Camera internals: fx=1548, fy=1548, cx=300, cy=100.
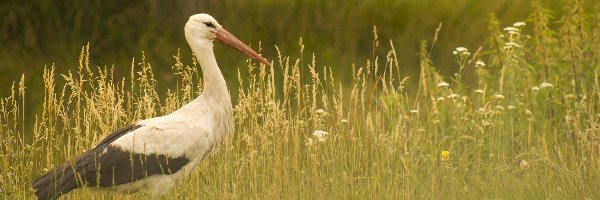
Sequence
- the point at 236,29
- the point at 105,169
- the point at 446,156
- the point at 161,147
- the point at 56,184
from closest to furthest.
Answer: the point at 56,184
the point at 105,169
the point at 161,147
the point at 446,156
the point at 236,29

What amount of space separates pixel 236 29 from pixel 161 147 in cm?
613

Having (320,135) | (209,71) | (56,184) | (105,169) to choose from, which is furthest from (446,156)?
(56,184)

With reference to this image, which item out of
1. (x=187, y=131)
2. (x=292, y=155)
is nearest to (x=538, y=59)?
(x=292, y=155)

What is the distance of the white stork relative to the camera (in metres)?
8.77

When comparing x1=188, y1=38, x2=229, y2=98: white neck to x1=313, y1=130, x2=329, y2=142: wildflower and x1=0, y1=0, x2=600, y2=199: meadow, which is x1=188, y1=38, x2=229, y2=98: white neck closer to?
x1=0, y1=0, x2=600, y2=199: meadow

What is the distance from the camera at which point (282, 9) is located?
1561 cm

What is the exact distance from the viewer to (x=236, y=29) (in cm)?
1512

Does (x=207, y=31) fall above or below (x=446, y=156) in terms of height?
above

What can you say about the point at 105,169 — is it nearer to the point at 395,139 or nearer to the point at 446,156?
the point at 395,139

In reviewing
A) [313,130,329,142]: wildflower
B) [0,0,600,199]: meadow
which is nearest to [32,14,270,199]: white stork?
[0,0,600,199]: meadow

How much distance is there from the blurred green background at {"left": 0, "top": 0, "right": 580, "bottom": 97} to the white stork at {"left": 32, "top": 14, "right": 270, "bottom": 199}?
14.4 feet

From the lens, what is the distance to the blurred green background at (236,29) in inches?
555

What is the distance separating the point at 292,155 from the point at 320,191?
924mm

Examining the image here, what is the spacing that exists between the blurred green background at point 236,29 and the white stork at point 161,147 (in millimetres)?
4382
